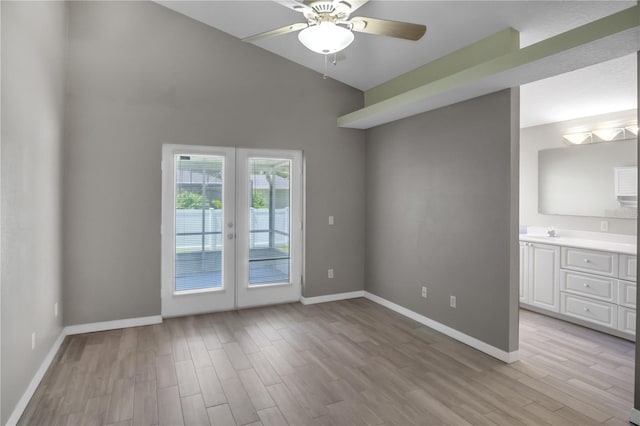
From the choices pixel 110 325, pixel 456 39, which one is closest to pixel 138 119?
pixel 110 325

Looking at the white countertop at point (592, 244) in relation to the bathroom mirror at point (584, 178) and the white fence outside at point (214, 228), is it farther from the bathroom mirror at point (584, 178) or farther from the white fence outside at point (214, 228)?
the white fence outside at point (214, 228)

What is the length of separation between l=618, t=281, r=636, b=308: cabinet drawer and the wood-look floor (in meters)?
0.39

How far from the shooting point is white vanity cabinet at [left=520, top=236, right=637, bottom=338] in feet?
11.9

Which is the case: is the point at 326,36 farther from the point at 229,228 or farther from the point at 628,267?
the point at 628,267

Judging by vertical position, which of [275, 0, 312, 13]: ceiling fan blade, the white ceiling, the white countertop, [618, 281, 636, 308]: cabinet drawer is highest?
the white ceiling

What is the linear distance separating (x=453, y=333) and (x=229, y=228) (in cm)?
279

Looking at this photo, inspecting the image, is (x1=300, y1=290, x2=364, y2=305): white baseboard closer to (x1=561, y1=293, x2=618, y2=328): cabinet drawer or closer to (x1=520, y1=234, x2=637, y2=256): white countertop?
(x1=520, y1=234, x2=637, y2=256): white countertop

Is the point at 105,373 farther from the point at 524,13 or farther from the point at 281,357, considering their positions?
the point at 524,13

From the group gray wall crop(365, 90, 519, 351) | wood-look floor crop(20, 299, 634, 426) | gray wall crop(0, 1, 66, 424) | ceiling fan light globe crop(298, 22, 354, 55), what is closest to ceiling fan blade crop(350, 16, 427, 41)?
ceiling fan light globe crop(298, 22, 354, 55)

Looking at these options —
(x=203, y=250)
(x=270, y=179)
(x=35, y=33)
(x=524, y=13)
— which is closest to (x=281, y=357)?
(x=203, y=250)

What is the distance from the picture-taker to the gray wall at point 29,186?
7.09 ft

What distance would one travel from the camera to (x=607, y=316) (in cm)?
374

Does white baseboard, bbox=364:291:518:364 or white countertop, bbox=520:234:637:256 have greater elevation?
white countertop, bbox=520:234:637:256

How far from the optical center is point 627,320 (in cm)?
359
